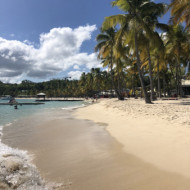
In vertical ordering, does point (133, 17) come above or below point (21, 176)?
above

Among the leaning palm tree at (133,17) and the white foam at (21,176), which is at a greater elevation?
the leaning palm tree at (133,17)

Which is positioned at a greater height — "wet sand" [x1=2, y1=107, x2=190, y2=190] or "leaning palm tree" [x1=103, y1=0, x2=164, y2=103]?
"leaning palm tree" [x1=103, y1=0, x2=164, y2=103]

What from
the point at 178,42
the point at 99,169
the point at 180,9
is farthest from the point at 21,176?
the point at 178,42

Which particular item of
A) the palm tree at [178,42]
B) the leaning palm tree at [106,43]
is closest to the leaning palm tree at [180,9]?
the palm tree at [178,42]

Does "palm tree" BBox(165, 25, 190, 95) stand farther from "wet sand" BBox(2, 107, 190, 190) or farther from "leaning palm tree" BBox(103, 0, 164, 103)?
"wet sand" BBox(2, 107, 190, 190)

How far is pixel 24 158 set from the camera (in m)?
4.07

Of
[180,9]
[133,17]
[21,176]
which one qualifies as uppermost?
[133,17]

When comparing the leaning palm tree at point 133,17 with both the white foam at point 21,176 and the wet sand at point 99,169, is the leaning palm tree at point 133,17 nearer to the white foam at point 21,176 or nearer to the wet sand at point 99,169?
the wet sand at point 99,169

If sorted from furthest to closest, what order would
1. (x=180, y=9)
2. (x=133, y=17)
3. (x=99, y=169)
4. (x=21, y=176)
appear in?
(x=133, y=17) < (x=180, y=9) < (x=99, y=169) < (x=21, y=176)

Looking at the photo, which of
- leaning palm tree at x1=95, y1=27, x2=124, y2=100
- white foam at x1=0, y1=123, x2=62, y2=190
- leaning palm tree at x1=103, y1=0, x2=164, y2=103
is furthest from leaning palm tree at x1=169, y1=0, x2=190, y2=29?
white foam at x1=0, y1=123, x2=62, y2=190

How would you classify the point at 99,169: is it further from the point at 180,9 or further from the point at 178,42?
the point at 178,42

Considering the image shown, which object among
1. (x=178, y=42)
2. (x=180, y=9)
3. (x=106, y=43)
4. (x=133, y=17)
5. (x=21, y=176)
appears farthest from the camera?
(x=106, y=43)

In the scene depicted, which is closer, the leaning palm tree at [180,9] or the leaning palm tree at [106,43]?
the leaning palm tree at [180,9]

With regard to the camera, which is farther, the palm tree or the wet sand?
the palm tree
